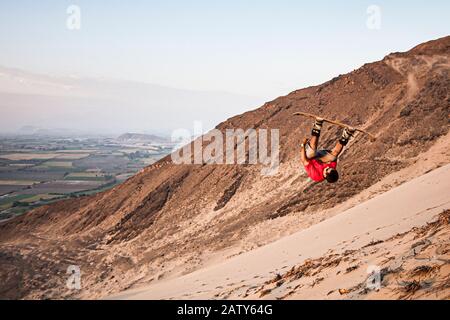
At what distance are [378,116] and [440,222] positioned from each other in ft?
65.7

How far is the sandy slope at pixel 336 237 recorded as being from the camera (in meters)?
12.7

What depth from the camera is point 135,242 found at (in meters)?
29.5

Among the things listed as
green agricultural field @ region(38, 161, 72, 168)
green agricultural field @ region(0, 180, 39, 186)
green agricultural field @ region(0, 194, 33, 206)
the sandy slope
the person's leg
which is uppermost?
the person's leg

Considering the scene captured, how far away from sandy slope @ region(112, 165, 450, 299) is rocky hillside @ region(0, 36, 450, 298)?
15.5ft

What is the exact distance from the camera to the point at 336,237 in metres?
15.1

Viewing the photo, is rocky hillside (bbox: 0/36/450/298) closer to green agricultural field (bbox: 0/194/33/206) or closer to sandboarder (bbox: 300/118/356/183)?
sandboarder (bbox: 300/118/356/183)

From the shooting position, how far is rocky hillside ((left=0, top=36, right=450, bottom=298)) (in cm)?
2372

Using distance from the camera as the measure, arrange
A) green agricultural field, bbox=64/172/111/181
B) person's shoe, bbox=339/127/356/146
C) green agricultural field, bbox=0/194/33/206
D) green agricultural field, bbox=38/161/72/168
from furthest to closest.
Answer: green agricultural field, bbox=38/161/72/168, green agricultural field, bbox=64/172/111/181, green agricultural field, bbox=0/194/33/206, person's shoe, bbox=339/127/356/146

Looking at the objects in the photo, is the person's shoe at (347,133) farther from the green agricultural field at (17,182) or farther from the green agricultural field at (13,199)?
the green agricultural field at (17,182)

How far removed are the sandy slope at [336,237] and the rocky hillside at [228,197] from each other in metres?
4.73

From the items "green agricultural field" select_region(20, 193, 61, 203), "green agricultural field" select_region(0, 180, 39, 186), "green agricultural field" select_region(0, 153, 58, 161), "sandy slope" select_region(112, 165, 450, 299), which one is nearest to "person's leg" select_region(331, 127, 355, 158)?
"sandy slope" select_region(112, 165, 450, 299)

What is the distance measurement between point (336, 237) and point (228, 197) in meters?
15.0
